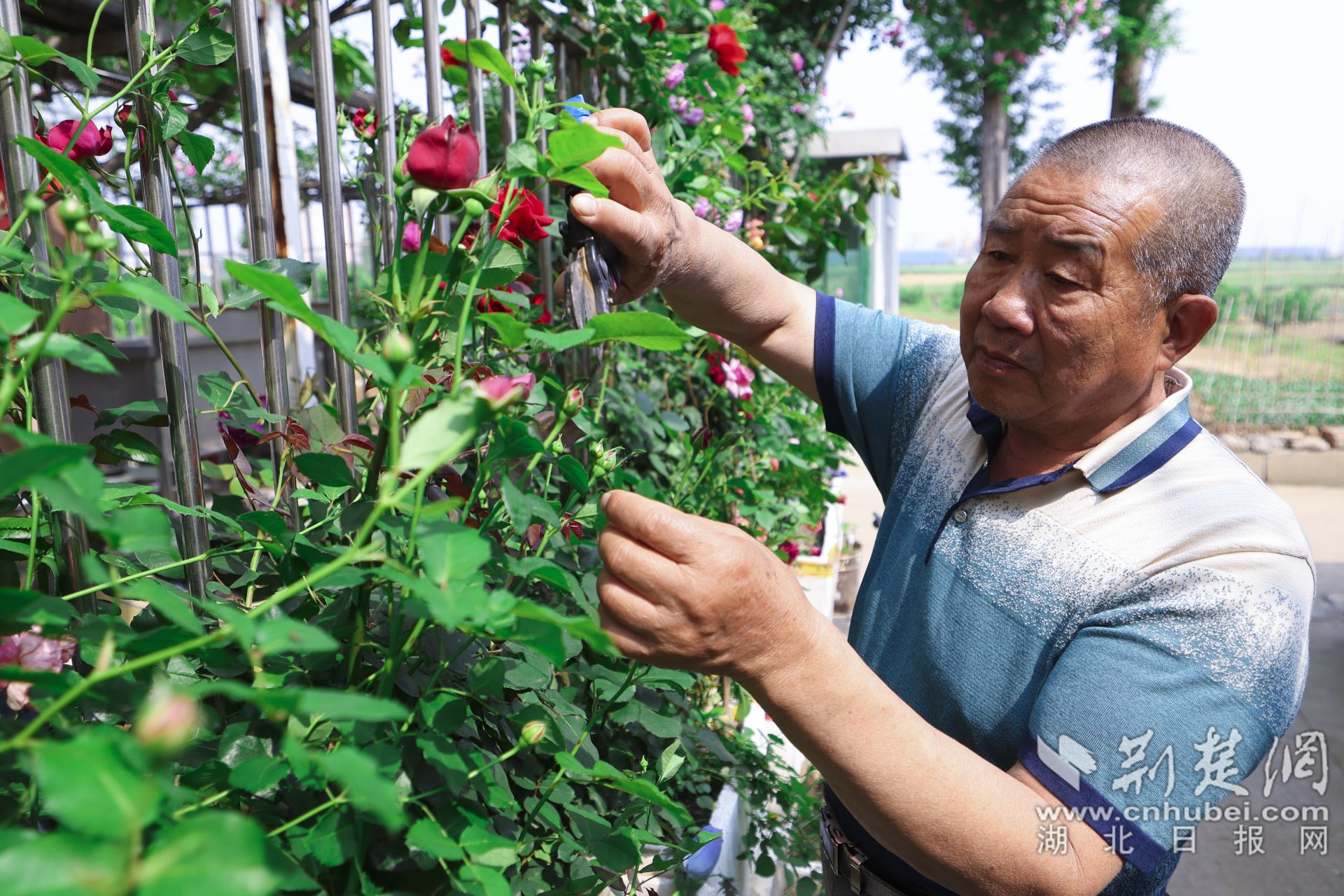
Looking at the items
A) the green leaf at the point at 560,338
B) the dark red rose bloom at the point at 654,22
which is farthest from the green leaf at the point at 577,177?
the dark red rose bloom at the point at 654,22

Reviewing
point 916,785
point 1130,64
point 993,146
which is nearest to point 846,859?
point 916,785

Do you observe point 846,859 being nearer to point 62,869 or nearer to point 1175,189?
point 1175,189

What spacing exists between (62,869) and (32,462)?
17 centimetres

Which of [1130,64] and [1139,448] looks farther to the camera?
[1130,64]

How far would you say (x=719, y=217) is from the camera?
6.67 ft

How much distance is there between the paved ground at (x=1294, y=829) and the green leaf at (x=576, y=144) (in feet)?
5.47

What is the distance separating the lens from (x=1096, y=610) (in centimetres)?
113

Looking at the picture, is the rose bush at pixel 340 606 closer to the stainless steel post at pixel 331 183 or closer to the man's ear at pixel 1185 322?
the stainless steel post at pixel 331 183

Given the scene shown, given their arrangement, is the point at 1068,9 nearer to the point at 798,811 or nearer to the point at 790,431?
the point at 790,431

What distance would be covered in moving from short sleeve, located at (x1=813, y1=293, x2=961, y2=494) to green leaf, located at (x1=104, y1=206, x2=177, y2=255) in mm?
1198

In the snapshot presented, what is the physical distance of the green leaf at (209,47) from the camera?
750mm

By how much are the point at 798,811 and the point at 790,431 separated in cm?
127

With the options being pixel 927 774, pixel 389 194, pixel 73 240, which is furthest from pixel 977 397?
pixel 73 240

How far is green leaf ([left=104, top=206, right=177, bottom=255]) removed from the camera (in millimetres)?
601
